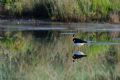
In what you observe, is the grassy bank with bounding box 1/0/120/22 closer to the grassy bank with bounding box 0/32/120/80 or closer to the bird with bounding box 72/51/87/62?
the grassy bank with bounding box 0/32/120/80

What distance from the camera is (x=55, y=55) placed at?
54.0ft

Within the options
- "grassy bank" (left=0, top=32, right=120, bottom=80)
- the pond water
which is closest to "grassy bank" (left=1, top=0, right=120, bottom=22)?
the pond water

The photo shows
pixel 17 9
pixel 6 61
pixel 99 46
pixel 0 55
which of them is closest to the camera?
pixel 6 61

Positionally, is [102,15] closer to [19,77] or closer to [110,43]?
[110,43]

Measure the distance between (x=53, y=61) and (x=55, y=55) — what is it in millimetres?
1017

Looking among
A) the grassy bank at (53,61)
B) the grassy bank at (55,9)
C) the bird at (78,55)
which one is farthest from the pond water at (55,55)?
the grassy bank at (55,9)

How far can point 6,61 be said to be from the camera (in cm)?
1477

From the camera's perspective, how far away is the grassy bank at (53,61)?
13839 millimetres

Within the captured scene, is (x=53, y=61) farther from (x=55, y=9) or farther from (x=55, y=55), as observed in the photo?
(x=55, y=9)

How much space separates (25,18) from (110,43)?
9.69 m

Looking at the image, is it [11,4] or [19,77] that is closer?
[19,77]

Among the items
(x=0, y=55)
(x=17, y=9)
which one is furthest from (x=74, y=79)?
(x=17, y=9)

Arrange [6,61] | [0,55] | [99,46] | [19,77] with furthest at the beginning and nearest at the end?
[99,46] → [0,55] → [6,61] → [19,77]

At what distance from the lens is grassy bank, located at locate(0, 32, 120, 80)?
13839mm
